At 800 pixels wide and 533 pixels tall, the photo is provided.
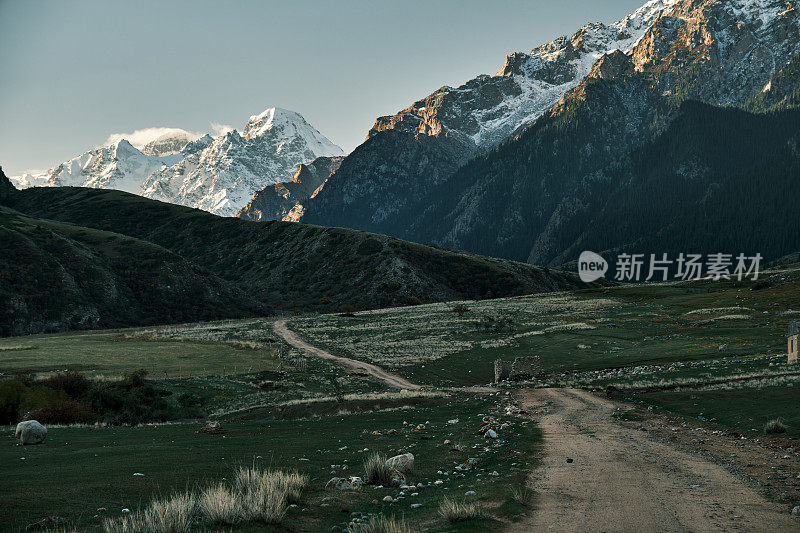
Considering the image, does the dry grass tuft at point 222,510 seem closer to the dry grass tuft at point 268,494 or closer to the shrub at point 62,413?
the dry grass tuft at point 268,494

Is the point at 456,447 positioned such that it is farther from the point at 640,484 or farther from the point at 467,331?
the point at 467,331

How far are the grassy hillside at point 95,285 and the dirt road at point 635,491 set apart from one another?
105 m

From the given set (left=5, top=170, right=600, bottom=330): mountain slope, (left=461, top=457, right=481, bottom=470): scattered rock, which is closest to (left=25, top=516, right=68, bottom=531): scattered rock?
(left=461, top=457, right=481, bottom=470): scattered rock

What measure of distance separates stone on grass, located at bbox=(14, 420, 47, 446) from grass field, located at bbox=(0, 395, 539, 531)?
46cm

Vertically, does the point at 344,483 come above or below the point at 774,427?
below

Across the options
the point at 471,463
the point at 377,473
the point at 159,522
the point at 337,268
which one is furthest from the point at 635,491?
the point at 337,268

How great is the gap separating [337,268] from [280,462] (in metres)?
141

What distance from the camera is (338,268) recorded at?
155 metres

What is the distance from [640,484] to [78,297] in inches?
4601

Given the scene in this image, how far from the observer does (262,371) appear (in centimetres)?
4303

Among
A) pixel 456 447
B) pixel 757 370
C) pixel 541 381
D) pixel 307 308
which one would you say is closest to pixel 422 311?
pixel 307 308

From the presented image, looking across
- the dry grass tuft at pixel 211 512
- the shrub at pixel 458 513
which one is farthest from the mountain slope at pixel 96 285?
the shrub at pixel 458 513

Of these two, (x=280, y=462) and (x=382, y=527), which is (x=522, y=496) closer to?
(x=382, y=527)

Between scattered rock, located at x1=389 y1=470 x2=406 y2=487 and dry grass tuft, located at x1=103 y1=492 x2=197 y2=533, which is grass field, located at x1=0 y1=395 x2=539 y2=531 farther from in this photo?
dry grass tuft, located at x1=103 y1=492 x2=197 y2=533
